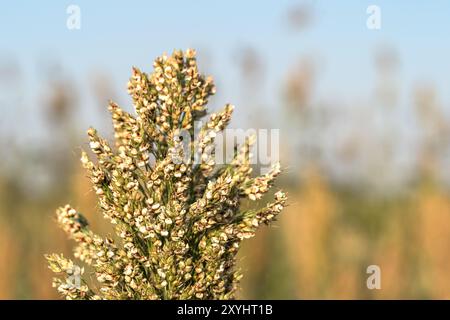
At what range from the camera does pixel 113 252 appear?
589 cm

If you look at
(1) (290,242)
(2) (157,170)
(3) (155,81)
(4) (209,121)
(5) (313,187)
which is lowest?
(1) (290,242)

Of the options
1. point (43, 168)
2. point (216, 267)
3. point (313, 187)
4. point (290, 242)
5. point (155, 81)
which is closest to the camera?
point (216, 267)

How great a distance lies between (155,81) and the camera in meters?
6.23

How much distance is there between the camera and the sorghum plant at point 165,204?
5.83 meters

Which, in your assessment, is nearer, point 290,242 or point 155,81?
point 155,81

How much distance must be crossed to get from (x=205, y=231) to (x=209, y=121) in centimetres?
101

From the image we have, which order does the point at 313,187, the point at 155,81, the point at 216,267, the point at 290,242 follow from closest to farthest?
the point at 216,267
the point at 155,81
the point at 313,187
the point at 290,242

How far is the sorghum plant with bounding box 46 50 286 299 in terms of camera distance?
583cm

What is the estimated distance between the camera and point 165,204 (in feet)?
19.8

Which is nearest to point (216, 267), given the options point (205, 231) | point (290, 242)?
point (205, 231)

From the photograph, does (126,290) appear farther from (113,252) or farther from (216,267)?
(216,267)
